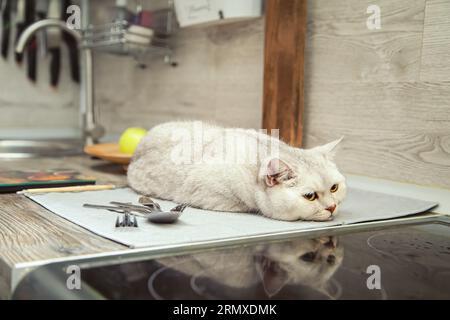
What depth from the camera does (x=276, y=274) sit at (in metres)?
0.74

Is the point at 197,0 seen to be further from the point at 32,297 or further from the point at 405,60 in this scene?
the point at 32,297

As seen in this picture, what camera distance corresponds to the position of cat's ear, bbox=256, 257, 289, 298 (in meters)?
0.68

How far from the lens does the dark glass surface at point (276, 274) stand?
66cm

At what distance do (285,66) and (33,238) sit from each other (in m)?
0.98

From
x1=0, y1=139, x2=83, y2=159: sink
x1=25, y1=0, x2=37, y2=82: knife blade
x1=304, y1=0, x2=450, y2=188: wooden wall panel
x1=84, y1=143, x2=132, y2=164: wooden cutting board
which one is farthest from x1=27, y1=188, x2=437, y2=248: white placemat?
x1=25, y1=0, x2=37, y2=82: knife blade

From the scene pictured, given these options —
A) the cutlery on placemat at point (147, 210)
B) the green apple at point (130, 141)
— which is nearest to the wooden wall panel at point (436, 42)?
the cutlery on placemat at point (147, 210)

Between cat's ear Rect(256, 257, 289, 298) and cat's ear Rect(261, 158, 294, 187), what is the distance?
295 millimetres

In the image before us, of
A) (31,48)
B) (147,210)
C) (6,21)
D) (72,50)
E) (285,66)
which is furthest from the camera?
(72,50)

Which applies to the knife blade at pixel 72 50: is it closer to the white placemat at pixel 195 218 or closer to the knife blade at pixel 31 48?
the knife blade at pixel 31 48

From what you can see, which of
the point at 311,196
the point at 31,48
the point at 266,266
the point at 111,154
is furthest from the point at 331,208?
the point at 31,48

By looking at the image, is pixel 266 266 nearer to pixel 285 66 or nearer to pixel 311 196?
pixel 311 196

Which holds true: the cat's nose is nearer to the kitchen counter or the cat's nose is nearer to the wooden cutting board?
the kitchen counter

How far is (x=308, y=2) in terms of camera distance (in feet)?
5.22

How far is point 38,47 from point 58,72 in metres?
0.18
